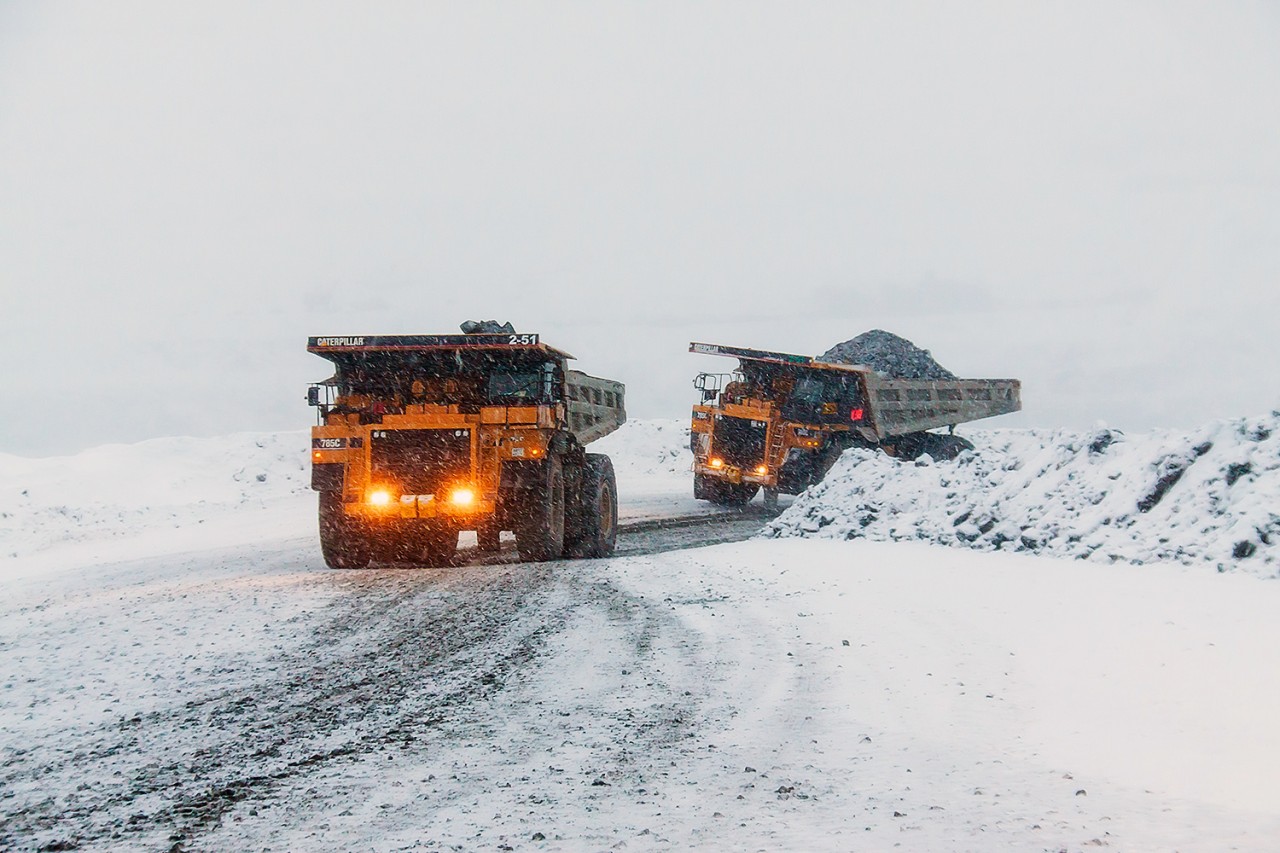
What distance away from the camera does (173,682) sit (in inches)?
244

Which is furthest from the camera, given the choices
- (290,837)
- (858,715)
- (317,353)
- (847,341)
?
(847,341)

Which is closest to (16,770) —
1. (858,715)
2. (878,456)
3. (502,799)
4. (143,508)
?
(502,799)

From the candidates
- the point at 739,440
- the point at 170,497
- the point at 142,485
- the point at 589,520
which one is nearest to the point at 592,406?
the point at 589,520

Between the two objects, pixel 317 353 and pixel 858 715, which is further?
pixel 317 353

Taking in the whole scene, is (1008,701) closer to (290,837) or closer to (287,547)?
(290,837)

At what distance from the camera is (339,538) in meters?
12.0

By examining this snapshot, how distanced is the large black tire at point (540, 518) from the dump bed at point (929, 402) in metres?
8.14

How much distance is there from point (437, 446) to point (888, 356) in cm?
1300

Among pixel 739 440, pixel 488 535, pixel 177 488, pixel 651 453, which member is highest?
pixel 651 453

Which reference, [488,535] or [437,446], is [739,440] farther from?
[437,446]

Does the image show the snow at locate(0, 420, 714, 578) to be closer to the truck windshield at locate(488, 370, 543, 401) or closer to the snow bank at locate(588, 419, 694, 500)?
the snow bank at locate(588, 419, 694, 500)

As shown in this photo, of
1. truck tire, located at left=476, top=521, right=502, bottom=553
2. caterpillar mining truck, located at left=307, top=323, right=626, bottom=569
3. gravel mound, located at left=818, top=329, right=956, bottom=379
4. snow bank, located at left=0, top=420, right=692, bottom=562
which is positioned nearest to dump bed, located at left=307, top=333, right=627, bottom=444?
caterpillar mining truck, located at left=307, top=323, right=626, bottom=569

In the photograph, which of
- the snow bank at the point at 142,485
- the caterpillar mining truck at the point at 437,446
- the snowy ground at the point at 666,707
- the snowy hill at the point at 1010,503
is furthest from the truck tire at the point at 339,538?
the snow bank at the point at 142,485

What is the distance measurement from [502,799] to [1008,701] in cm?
288
